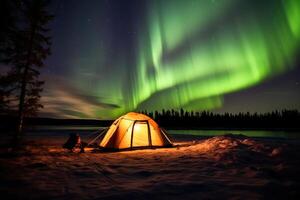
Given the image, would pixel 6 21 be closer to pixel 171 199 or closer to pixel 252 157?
pixel 171 199

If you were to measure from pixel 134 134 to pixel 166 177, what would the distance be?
7395mm

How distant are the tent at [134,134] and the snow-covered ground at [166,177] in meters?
3.79

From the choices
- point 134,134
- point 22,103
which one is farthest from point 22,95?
point 134,134

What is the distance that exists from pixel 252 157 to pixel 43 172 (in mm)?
8437

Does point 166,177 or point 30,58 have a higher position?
point 30,58

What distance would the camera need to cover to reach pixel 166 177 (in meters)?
7.50

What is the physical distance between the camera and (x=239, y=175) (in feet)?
24.7

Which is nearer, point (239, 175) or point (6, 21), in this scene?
point (239, 175)

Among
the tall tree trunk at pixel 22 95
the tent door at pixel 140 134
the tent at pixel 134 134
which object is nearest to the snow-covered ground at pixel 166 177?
the tent at pixel 134 134

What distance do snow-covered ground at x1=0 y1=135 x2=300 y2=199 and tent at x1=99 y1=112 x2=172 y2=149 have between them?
149 inches

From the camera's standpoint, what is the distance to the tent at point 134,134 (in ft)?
47.3

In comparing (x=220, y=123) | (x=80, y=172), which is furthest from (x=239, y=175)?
(x=220, y=123)

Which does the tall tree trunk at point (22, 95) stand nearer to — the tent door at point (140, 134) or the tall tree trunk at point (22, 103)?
the tall tree trunk at point (22, 103)

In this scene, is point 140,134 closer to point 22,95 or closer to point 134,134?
point 134,134
